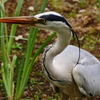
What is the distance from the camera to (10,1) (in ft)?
17.0

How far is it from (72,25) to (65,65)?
6.77ft

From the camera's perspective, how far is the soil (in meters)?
3.36

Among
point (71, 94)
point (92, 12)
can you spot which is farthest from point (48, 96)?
point (92, 12)

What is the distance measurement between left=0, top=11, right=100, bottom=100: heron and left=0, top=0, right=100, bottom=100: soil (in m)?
0.43

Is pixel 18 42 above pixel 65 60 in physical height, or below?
below

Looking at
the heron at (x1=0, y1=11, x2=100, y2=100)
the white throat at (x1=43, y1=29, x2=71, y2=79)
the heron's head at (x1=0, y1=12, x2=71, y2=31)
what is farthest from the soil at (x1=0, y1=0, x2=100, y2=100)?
the heron's head at (x1=0, y1=12, x2=71, y2=31)

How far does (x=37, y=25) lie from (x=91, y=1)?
10.4ft

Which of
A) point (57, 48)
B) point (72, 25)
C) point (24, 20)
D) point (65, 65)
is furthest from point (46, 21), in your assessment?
point (72, 25)

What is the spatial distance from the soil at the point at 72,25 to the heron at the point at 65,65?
0.43 metres

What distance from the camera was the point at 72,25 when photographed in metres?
4.67

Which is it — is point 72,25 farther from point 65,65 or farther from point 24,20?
point 24,20

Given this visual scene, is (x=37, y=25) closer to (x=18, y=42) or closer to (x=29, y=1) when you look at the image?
(x=18, y=42)

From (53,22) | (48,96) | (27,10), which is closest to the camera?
(53,22)

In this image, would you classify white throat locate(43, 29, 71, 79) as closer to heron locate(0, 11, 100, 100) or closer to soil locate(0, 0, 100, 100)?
heron locate(0, 11, 100, 100)
